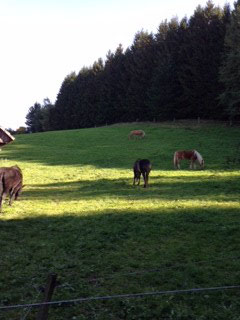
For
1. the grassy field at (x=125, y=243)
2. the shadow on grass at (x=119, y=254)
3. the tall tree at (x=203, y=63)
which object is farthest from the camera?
the tall tree at (x=203, y=63)

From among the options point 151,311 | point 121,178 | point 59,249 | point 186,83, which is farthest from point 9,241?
point 186,83

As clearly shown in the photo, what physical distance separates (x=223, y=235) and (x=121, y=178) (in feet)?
43.7

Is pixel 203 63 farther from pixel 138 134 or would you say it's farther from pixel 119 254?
pixel 119 254

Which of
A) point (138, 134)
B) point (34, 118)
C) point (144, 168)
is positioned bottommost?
point (144, 168)

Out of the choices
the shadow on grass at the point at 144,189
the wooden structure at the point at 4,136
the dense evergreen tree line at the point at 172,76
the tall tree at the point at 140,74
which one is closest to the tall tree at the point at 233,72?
the dense evergreen tree line at the point at 172,76

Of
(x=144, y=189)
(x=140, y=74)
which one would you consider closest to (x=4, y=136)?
(x=144, y=189)

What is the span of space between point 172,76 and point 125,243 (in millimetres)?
53169

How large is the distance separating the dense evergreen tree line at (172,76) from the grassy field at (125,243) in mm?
30095

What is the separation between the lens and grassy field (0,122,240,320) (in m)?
7.92

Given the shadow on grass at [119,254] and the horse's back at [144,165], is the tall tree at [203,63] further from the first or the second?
the shadow on grass at [119,254]

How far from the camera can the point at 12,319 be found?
290 inches

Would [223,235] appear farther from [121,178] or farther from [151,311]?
[121,178]

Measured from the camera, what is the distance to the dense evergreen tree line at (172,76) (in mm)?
53156

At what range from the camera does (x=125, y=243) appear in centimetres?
1153
